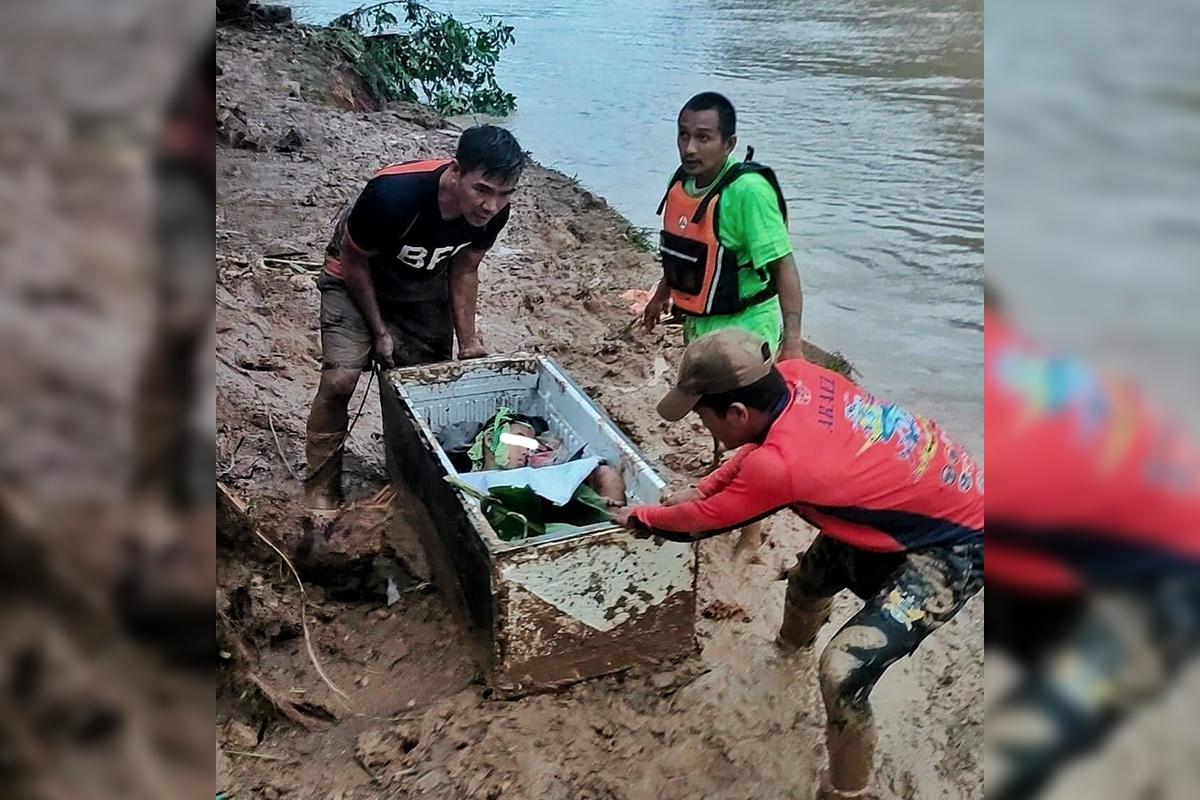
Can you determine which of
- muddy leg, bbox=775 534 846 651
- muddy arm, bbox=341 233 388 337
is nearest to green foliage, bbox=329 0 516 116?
muddy arm, bbox=341 233 388 337

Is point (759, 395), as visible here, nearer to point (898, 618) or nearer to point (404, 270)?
point (898, 618)

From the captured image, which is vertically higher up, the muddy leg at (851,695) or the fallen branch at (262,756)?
the muddy leg at (851,695)

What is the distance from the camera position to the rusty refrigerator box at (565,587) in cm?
273

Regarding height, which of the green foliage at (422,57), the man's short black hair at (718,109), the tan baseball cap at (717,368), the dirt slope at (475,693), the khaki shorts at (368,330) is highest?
the green foliage at (422,57)

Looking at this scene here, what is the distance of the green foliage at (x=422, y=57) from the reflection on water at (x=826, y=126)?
38cm

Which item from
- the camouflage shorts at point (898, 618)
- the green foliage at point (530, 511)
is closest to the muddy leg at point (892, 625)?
the camouflage shorts at point (898, 618)

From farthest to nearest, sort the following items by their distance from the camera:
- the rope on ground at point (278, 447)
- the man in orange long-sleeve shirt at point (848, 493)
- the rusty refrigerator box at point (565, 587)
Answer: the rope on ground at point (278, 447) → the rusty refrigerator box at point (565, 587) → the man in orange long-sleeve shirt at point (848, 493)

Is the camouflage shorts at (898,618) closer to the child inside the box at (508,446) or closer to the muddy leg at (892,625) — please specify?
Result: the muddy leg at (892,625)

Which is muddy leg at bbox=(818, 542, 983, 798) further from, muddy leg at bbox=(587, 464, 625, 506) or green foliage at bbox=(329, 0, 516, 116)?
green foliage at bbox=(329, 0, 516, 116)

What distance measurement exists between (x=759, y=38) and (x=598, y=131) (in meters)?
2.99

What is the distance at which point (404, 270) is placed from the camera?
Result: 151 inches

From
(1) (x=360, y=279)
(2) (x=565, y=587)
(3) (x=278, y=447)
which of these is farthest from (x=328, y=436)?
(2) (x=565, y=587)
